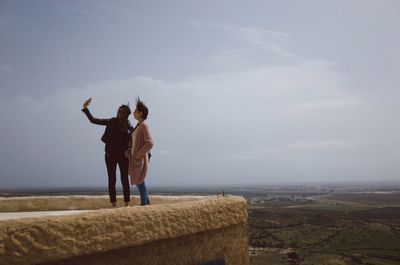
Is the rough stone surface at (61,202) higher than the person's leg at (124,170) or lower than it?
lower

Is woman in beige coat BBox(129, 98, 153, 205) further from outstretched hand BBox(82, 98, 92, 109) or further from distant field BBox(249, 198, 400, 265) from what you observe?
distant field BBox(249, 198, 400, 265)

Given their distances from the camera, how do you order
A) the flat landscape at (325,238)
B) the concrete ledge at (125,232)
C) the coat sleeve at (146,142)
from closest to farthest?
the concrete ledge at (125,232)
the coat sleeve at (146,142)
the flat landscape at (325,238)

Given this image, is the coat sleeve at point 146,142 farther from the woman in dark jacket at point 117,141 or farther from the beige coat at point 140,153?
the woman in dark jacket at point 117,141

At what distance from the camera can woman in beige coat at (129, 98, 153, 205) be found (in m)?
5.11

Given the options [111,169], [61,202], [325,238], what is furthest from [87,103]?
[325,238]

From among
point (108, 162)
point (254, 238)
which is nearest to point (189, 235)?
point (108, 162)

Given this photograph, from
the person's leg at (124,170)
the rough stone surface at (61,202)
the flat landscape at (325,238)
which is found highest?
the person's leg at (124,170)

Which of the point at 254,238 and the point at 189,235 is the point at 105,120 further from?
the point at 254,238

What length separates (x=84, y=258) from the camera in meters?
3.31

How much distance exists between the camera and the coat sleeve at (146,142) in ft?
16.6

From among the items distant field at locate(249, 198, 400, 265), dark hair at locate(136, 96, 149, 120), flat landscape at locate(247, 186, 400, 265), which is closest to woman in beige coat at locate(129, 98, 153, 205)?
dark hair at locate(136, 96, 149, 120)

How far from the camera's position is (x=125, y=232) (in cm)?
353

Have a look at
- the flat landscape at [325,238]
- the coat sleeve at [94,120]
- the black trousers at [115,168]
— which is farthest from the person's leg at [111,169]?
the flat landscape at [325,238]

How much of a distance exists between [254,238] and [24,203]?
84958 millimetres
